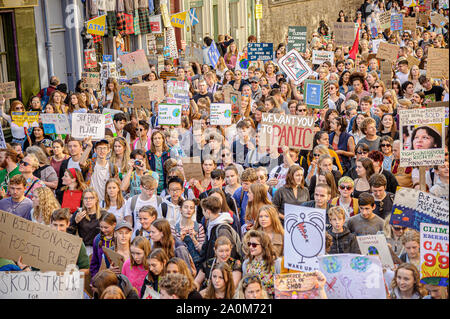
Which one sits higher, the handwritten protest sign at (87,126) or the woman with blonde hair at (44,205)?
the handwritten protest sign at (87,126)

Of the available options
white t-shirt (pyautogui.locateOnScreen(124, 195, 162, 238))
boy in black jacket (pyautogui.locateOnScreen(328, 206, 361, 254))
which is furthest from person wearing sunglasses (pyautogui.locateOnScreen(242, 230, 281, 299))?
white t-shirt (pyautogui.locateOnScreen(124, 195, 162, 238))

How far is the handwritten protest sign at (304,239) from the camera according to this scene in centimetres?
630

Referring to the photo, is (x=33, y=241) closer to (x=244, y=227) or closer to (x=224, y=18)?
(x=244, y=227)

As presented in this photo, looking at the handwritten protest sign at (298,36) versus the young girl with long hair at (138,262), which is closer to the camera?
the young girl with long hair at (138,262)

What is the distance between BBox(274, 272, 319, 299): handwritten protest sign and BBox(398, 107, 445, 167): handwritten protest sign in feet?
7.85

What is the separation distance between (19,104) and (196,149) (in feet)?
11.8

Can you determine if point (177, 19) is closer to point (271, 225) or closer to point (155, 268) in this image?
point (271, 225)

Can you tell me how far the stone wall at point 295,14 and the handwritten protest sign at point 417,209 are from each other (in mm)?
27546

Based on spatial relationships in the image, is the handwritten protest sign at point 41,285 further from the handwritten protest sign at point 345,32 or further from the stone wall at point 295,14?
the stone wall at point 295,14

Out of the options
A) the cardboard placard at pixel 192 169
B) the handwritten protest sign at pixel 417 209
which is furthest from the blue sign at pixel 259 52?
the handwritten protest sign at pixel 417 209

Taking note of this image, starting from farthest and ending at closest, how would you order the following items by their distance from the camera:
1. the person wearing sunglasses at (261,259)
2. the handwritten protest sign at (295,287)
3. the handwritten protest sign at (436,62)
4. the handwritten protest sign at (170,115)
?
the handwritten protest sign at (436,62)
the handwritten protest sign at (170,115)
the person wearing sunglasses at (261,259)
the handwritten protest sign at (295,287)

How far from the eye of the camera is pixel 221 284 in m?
6.17

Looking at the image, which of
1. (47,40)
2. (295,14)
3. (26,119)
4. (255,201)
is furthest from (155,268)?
(295,14)

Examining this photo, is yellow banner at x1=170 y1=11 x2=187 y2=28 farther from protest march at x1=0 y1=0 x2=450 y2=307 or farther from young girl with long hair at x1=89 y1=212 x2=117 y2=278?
young girl with long hair at x1=89 y1=212 x2=117 y2=278
